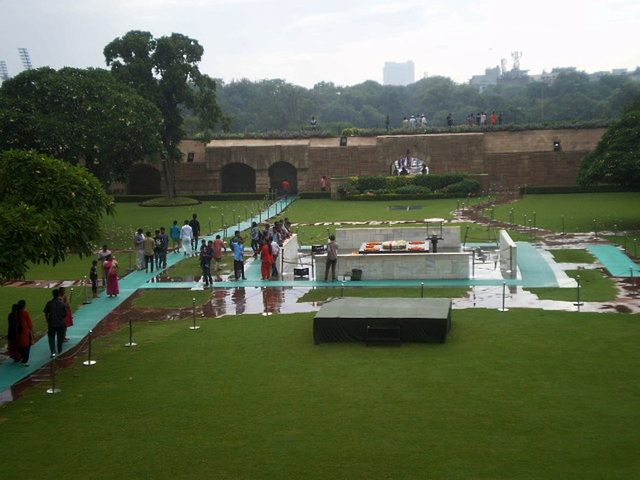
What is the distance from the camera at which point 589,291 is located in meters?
19.8

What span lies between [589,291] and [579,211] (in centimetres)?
1697

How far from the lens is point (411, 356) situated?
14.2 m

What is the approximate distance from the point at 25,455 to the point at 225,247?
18.6 m

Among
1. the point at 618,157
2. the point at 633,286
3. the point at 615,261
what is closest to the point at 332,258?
the point at 633,286

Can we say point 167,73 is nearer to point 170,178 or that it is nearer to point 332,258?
point 170,178

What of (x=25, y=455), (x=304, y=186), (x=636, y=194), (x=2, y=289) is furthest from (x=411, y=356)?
(x=304, y=186)

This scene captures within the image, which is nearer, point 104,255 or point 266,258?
point 104,255

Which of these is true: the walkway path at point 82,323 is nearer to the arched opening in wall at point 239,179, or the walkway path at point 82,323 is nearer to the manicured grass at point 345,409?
the manicured grass at point 345,409

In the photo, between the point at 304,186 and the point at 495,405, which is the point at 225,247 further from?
the point at 304,186

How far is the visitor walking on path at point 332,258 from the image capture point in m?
21.9

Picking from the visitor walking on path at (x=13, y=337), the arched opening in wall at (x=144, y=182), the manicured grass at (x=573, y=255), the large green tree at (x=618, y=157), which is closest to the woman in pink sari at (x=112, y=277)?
the visitor walking on path at (x=13, y=337)

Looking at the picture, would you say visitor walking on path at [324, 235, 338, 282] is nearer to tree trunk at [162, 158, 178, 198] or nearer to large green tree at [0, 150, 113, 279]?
large green tree at [0, 150, 113, 279]

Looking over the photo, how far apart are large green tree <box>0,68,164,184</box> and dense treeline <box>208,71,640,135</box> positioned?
46710 mm

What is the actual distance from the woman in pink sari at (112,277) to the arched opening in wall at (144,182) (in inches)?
1276
